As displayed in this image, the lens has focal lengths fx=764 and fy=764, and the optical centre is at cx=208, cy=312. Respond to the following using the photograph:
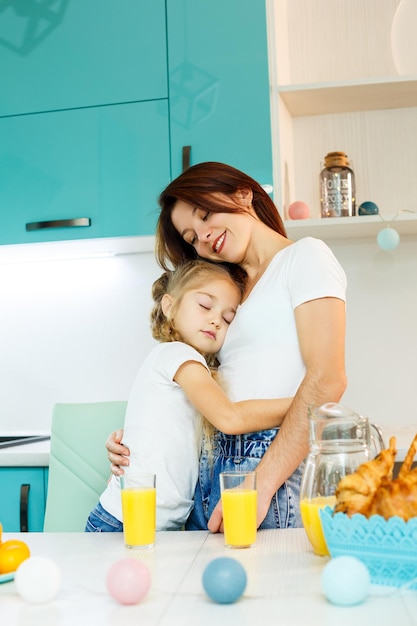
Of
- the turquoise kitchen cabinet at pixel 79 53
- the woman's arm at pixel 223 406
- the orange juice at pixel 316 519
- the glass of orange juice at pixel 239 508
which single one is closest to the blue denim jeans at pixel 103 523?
the woman's arm at pixel 223 406

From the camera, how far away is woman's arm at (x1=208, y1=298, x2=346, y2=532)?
1.42 meters

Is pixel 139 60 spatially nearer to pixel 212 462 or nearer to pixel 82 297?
pixel 82 297

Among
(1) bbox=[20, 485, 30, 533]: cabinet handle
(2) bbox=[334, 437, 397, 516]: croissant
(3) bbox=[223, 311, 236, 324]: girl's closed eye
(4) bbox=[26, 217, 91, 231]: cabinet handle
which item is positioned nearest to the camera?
(2) bbox=[334, 437, 397, 516]: croissant

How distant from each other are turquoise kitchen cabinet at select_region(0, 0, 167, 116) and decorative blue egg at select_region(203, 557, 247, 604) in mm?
1860

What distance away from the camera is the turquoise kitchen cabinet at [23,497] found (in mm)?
2154

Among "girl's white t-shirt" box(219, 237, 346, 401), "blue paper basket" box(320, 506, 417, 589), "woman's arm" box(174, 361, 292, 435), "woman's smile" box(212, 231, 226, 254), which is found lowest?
"blue paper basket" box(320, 506, 417, 589)

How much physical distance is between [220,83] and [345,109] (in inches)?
18.6

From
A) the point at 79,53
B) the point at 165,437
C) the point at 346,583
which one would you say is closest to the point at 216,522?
the point at 165,437

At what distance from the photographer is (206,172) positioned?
173cm

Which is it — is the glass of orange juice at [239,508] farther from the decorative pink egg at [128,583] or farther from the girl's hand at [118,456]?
→ the girl's hand at [118,456]

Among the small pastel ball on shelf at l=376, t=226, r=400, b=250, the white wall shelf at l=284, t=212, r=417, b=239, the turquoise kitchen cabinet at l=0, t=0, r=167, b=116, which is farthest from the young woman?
the turquoise kitchen cabinet at l=0, t=0, r=167, b=116

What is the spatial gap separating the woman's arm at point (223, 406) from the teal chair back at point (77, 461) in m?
0.56

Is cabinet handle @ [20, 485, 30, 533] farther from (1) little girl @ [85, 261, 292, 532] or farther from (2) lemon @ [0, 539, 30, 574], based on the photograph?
(2) lemon @ [0, 539, 30, 574]

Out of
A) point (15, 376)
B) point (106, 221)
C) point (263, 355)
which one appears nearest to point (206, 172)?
point (263, 355)
